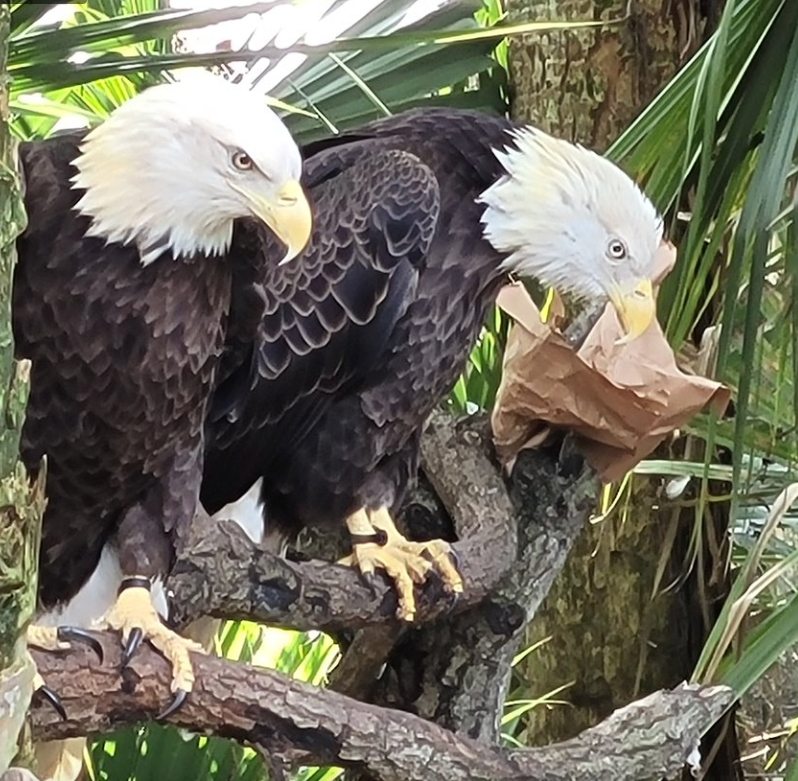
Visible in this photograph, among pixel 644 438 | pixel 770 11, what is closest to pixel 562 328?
pixel 644 438

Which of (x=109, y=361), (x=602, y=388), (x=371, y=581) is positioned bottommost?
(x=371, y=581)

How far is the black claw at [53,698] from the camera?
80 centimetres

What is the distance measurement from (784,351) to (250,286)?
0.69m

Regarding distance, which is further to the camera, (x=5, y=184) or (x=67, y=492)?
(x=67, y=492)

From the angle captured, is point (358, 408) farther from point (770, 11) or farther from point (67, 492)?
point (770, 11)

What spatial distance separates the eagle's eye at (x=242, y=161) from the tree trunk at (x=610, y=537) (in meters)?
0.96

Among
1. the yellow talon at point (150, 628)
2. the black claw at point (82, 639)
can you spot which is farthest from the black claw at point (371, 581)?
the black claw at point (82, 639)

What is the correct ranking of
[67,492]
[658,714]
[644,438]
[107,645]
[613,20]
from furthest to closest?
1. [613,20]
2. [644,438]
3. [658,714]
4. [67,492]
5. [107,645]

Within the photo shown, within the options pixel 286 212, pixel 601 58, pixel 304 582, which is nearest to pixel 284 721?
pixel 304 582

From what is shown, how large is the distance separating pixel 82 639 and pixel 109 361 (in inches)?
8.4

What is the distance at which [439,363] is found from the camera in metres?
1.27

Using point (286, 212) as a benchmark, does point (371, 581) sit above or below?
below

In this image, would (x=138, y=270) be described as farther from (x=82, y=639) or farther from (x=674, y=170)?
(x=674, y=170)

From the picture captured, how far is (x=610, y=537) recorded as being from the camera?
181 cm
